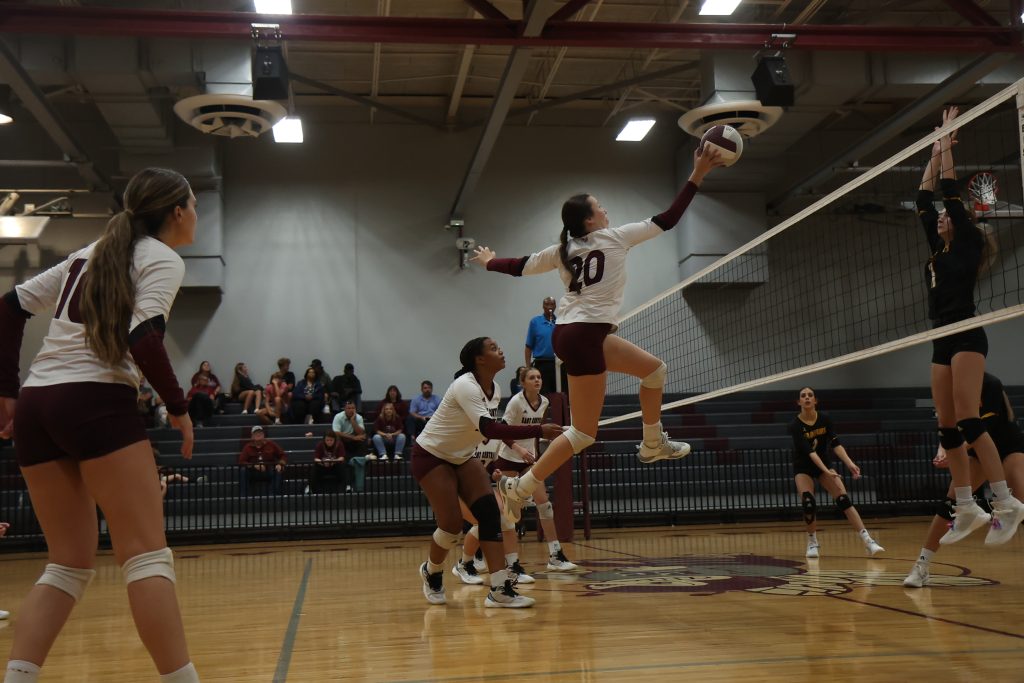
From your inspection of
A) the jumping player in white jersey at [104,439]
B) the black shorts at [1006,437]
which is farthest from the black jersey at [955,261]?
the jumping player in white jersey at [104,439]

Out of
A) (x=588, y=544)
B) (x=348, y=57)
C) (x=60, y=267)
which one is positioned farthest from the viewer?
(x=348, y=57)

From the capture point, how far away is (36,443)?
9.48 feet

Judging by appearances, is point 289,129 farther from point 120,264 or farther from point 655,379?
point 120,264

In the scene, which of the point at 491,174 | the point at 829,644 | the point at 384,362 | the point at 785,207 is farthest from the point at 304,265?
the point at 829,644

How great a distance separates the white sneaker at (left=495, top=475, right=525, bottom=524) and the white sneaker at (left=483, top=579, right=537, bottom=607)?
1.46 ft

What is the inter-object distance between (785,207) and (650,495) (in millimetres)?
9825

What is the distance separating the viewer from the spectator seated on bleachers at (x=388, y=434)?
16.1m

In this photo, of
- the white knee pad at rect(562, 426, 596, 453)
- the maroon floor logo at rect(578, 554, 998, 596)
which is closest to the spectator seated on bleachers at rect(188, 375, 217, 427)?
the maroon floor logo at rect(578, 554, 998, 596)

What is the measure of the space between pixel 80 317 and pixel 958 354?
495 centimetres

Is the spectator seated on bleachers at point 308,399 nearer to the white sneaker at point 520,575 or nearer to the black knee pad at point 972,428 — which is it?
the white sneaker at point 520,575

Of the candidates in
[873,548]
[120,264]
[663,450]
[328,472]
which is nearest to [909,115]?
[873,548]

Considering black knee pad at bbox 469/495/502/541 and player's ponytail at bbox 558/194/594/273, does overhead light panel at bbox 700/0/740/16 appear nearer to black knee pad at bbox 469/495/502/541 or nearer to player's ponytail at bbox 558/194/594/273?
player's ponytail at bbox 558/194/594/273

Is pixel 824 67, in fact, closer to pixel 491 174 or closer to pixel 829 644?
pixel 491 174

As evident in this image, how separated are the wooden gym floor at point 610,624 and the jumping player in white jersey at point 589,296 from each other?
1.19 m
